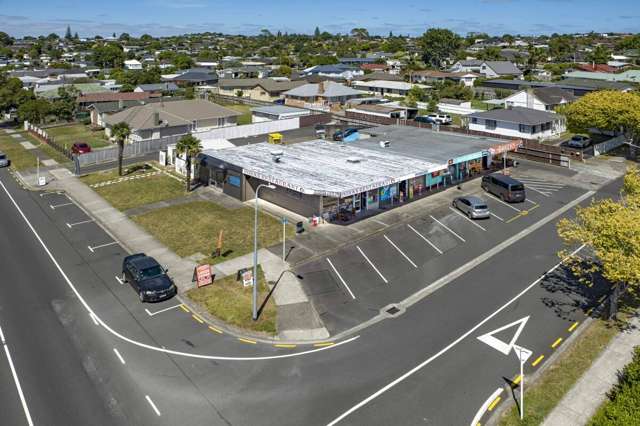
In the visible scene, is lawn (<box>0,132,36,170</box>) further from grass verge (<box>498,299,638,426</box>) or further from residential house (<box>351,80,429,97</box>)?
residential house (<box>351,80,429,97</box>)

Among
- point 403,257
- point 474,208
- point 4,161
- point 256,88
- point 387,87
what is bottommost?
point 403,257

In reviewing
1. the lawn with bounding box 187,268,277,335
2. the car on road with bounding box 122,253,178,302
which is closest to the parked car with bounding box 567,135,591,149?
the lawn with bounding box 187,268,277,335

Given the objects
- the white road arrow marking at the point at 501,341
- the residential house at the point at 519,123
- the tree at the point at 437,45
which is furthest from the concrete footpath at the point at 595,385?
the tree at the point at 437,45

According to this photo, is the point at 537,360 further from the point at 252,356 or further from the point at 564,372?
the point at 252,356

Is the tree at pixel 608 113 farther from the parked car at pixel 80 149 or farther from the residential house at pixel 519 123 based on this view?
the parked car at pixel 80 149

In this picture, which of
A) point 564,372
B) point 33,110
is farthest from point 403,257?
point 33,110

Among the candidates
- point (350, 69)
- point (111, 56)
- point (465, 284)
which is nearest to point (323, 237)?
point (465, 284)
